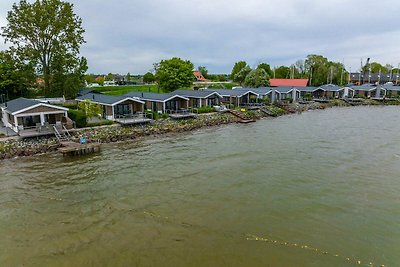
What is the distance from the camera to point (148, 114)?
3572 cm

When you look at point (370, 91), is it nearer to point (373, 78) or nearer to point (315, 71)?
point (315, 71)

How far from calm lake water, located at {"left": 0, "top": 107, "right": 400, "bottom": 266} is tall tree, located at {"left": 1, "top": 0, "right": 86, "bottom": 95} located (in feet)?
68.5

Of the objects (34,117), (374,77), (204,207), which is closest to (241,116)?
(34,117)

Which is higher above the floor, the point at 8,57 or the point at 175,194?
the point at 8,57

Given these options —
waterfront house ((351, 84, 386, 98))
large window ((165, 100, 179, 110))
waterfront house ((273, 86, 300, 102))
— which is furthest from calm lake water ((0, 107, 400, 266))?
waterfront house ((351, 84, 386, 98))

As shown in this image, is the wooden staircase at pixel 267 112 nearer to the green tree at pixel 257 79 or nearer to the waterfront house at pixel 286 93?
the waterfront house at pixel 286 93

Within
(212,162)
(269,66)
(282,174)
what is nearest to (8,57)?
(212,162)

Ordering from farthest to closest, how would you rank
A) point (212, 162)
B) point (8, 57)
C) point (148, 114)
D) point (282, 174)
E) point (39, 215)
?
point (8, 57)
point (148, 114)
point (212, 162)
point (282, 174)
point (39, 215)

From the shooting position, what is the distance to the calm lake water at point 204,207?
11.2m

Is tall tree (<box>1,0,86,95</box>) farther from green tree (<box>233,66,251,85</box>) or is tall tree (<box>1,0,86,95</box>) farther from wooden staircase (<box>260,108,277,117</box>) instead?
green tree (<box>233,66,251,85</box>)

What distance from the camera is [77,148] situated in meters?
23.7

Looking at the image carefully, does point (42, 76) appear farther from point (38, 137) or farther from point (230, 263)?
point (230, 263)

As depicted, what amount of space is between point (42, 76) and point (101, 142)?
1978cm

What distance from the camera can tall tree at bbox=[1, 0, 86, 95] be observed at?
37250 millimetres
